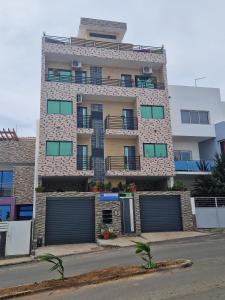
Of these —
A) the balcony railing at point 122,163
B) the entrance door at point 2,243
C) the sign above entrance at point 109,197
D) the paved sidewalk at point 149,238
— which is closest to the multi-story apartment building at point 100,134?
the balcony railing at point 122,163

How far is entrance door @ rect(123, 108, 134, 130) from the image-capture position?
27172 millimetres

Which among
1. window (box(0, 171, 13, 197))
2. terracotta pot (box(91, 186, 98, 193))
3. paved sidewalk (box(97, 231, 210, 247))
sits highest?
window (box(0, 171, 13, 197))

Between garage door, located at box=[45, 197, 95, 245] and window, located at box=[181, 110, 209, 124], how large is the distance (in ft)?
40.7

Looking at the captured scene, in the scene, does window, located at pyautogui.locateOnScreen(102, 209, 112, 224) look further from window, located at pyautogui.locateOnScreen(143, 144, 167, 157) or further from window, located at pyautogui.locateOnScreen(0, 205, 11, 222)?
window, located at pyautogui.locateOnScreen(0, 205, 11, 222)

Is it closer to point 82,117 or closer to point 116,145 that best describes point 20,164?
point 82,117

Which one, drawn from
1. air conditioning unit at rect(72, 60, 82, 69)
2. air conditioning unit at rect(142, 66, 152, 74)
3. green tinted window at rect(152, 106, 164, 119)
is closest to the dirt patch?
green tinted window at rect(152, 106, 164, 119)

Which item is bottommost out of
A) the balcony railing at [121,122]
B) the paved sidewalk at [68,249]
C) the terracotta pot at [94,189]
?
the paved sidewalk at [68,249]

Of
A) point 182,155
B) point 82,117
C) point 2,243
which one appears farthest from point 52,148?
point 182,155

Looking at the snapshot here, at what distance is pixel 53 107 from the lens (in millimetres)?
25266

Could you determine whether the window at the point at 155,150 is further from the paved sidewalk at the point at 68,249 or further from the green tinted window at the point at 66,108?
the paved sidewalk at the point at 68,249

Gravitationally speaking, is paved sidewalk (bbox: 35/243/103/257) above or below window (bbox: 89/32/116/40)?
below

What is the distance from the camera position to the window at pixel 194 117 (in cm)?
2925

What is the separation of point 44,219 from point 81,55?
1400cm

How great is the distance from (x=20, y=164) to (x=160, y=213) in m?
14.5
